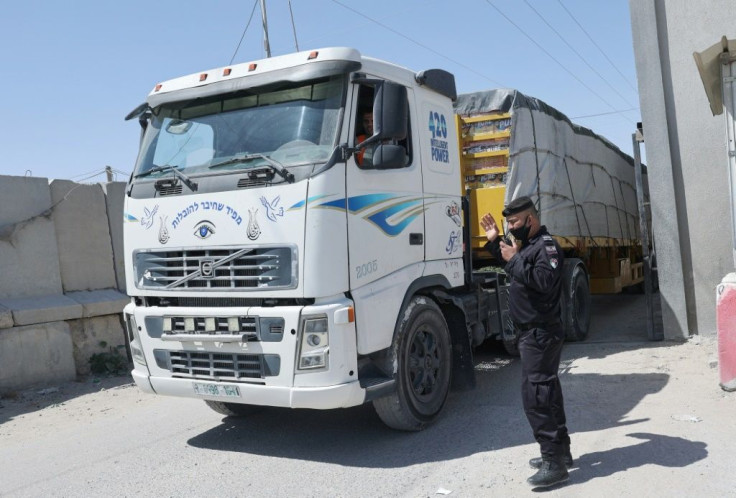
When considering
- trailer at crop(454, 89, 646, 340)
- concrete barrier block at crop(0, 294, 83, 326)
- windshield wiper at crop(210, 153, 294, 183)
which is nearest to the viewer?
windshield wiper at crop(210, 153, 294, 183)

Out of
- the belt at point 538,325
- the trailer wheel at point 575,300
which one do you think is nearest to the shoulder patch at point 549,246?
the belt at point 538,325

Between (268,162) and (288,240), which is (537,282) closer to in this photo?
(288,240)

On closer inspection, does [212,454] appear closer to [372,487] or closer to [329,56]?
[372,487]

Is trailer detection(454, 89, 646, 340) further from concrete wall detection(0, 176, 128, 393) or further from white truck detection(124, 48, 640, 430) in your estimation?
concrete wall detection(0, 176, 128, 393)

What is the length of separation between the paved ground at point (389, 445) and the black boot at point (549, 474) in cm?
8

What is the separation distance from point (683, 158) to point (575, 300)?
2216 mm

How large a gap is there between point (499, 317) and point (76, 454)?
409 cm

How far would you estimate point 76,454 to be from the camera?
538cm

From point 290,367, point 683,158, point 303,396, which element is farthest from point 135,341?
point 683,158

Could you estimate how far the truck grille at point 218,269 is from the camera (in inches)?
174

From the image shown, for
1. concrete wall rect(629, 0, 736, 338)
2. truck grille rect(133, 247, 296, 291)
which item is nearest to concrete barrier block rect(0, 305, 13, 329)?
truck grille rect(133, 247, 296, 291)

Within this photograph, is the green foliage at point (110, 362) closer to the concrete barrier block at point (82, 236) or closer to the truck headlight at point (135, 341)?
the concrete barrier block at point (82, 236)

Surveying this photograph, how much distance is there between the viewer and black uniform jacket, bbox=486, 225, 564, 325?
414 cm

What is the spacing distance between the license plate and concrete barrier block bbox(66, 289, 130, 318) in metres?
4.16
